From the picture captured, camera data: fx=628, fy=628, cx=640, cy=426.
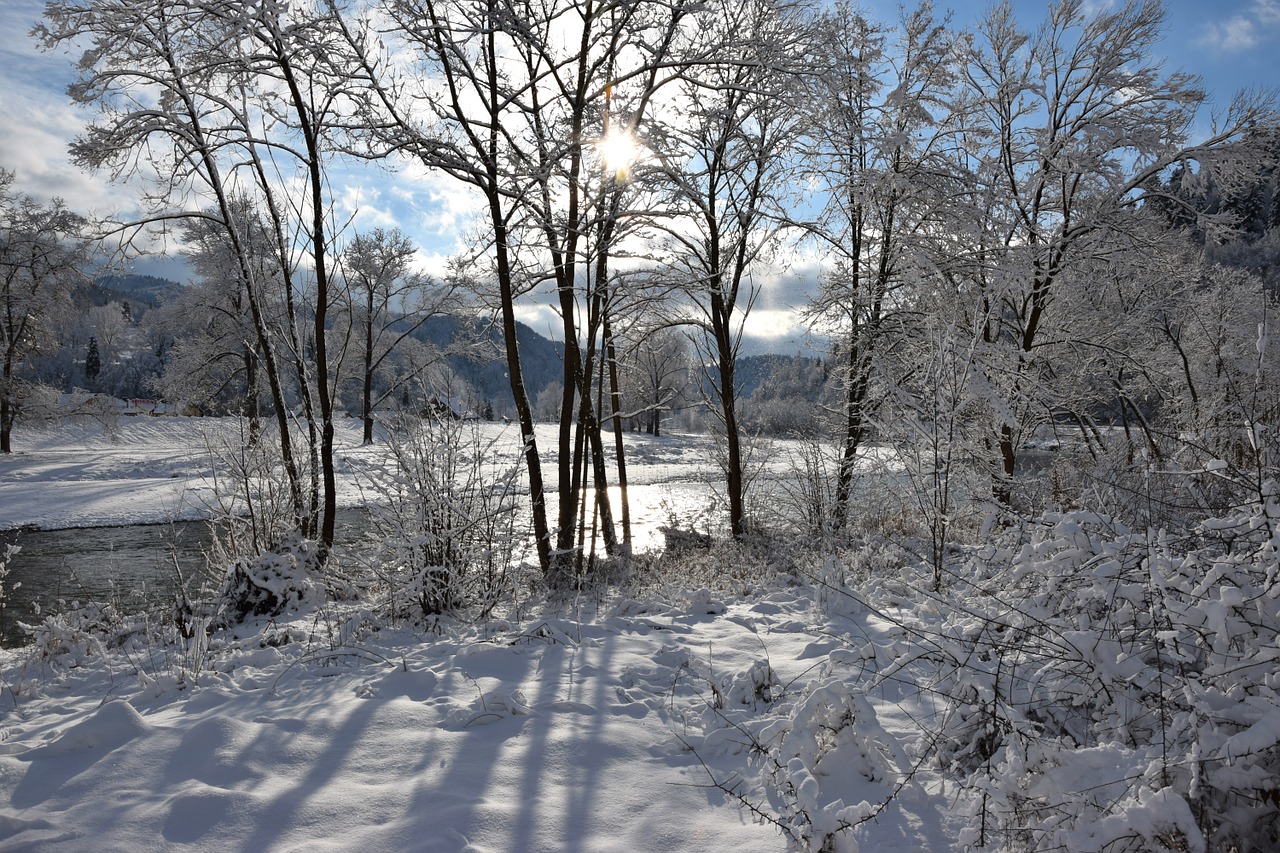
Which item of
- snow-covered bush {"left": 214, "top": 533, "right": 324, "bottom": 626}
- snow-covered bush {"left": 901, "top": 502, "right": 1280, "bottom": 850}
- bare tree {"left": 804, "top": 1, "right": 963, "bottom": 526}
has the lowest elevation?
snow-covered bush {"left": 214, "top": 533, "right": 324, "bottom": 626}

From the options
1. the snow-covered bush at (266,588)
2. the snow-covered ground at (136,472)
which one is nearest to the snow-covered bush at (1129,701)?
the snow-covered ground at (136,472)

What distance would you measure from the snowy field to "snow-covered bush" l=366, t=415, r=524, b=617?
1.23m

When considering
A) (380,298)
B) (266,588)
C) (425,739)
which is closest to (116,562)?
(266,588)

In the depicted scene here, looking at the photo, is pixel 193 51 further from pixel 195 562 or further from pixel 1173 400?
pixel 1173 400

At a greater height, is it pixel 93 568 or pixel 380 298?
pixel 380 298

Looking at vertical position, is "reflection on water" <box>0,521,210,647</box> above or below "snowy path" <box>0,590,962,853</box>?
below

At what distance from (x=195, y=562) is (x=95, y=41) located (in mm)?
8293

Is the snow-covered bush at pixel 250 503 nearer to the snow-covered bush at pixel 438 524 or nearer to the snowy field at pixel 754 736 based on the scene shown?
the snow-covered bush at pixel 438 524

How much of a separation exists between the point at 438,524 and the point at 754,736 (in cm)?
386

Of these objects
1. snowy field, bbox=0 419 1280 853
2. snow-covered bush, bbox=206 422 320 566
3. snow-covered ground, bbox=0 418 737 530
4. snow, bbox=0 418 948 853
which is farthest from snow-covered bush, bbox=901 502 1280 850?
snow-covered bush, bbox=206 422 320 566

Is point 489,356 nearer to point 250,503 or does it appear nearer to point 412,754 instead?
point 250,503

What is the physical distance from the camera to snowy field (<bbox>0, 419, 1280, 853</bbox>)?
2.07 m

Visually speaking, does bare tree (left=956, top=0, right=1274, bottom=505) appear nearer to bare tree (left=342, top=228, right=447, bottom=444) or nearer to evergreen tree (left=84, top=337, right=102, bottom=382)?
bare tree (left=342, top=228, right=447, bottom=444)

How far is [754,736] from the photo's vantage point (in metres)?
3.06
